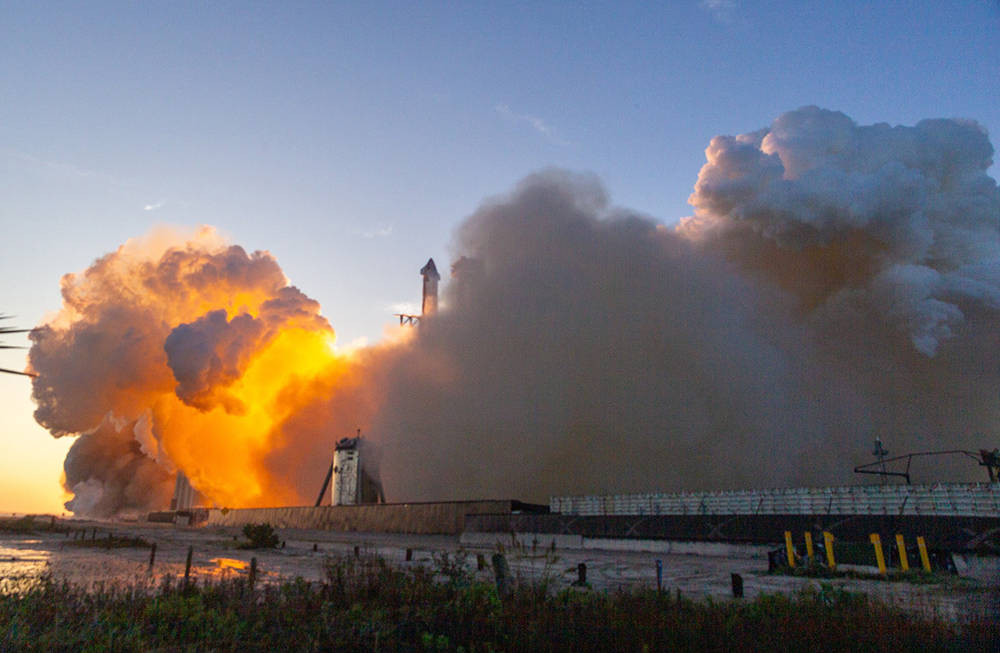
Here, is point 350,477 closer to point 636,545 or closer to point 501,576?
point 636,545

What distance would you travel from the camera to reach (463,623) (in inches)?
388

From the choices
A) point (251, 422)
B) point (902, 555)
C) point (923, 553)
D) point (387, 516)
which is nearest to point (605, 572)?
point (902, 555)

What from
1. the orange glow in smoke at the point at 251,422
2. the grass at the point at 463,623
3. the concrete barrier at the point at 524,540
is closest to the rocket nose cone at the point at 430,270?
the orange glow in smoke at the point at 251,422

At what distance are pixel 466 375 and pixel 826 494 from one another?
39621 millimetres

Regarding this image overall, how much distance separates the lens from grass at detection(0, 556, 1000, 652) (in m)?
8.66

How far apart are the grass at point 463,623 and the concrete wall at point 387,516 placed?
102 ft

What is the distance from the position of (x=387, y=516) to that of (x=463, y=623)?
136 ft

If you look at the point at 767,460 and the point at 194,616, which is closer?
the point at 194,616

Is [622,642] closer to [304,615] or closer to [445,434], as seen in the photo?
[304,615]

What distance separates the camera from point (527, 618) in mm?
9695

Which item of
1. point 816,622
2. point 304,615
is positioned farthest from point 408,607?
point 816,622

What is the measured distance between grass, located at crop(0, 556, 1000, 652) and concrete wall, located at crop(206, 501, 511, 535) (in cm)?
3111

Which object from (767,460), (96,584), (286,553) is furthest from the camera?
(767,460)

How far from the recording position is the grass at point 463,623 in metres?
8.66
